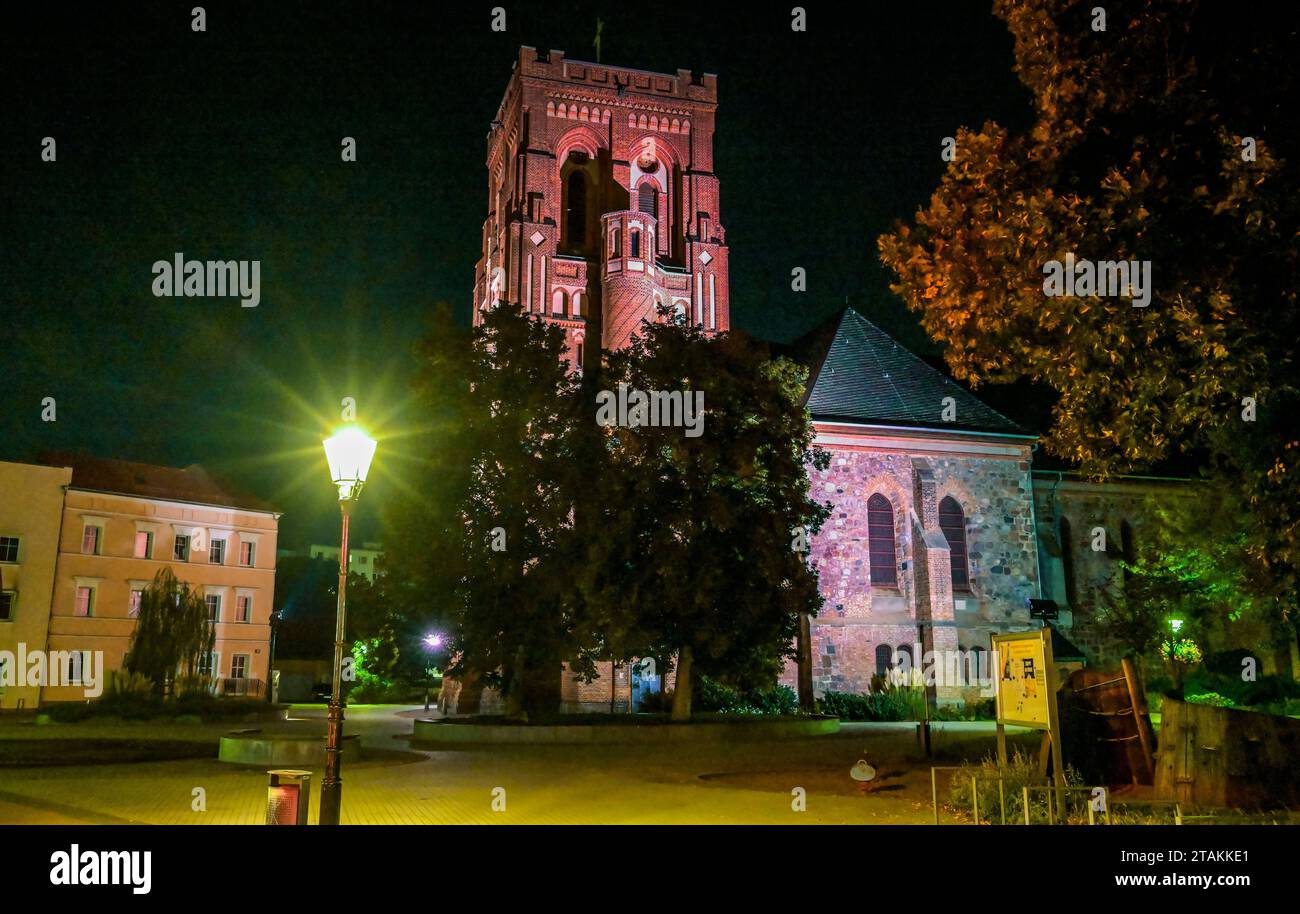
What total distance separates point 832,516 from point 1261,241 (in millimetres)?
26955

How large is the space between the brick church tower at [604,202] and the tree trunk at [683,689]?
56.6 feet

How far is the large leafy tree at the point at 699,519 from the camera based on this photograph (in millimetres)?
25000

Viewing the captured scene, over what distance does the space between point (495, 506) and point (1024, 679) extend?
18467 millimetres

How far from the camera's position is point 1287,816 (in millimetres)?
11250

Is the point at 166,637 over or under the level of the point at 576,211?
under

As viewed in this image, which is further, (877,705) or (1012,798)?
(877,705)

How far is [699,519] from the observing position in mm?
25719

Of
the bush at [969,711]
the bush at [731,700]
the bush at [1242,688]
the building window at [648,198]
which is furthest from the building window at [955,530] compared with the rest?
the building window at [648,198]

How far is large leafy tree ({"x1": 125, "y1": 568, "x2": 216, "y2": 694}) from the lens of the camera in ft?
116

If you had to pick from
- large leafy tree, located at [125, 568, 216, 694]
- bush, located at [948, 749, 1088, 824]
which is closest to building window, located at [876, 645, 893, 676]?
bush, located at [948, 749, 1088, 824]

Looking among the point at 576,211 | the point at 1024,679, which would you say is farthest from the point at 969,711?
the point at 576,211

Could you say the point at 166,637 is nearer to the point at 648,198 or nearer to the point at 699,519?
the point at 699,519

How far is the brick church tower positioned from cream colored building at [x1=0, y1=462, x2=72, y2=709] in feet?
73.8
